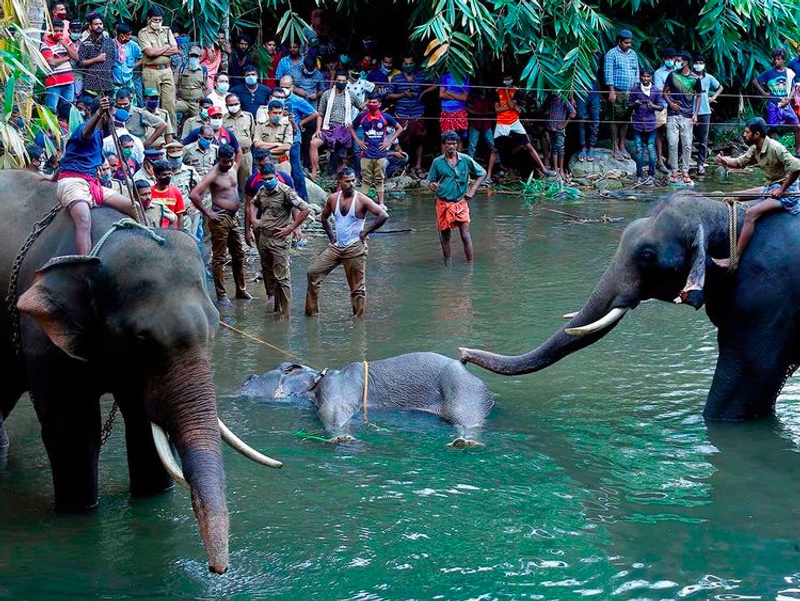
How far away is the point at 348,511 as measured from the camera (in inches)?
270

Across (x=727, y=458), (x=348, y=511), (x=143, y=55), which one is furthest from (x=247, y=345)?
(x=143, y=55)

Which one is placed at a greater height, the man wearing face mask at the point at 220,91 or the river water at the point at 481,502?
the man wearing face mask at the point at 220,91

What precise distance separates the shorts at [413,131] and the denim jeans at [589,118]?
2621 mm

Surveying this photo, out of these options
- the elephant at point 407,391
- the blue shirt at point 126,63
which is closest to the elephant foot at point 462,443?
the elephant at point 407,391

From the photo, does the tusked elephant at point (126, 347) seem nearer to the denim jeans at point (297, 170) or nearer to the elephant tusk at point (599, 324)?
the elephant tusk at point (599, 324)

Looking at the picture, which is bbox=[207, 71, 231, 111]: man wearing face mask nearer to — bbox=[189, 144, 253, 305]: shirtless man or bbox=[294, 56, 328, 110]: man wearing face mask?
bbox=[294, 56, 328, 110]: man wearing face mask

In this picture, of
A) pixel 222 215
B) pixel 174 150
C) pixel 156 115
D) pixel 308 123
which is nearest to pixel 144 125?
pixel 156 115

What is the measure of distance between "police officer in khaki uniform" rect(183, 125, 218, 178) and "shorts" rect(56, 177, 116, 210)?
7.44m

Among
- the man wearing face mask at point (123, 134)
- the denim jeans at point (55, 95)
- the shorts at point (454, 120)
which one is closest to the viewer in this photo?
the man wearing face mask at point (123, 134)

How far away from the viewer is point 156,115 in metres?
14.9

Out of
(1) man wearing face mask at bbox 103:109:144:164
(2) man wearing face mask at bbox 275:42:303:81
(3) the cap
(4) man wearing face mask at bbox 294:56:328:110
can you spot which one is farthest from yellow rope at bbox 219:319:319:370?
(2) man wearing face mask at bbox 275:42:303:81

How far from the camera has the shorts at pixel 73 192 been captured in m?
6.51

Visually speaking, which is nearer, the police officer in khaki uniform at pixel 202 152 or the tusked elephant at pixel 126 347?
the tusked elephant at pixel 126 347

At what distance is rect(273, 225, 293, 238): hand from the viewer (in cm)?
1166
